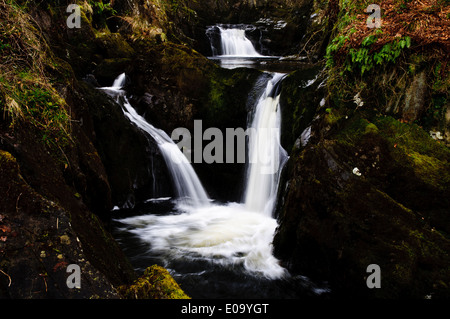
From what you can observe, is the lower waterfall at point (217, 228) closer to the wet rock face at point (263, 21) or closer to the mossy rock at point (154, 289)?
the mossy rock at point (154, 289)

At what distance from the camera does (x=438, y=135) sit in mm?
3932

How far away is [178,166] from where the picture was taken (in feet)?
26.6

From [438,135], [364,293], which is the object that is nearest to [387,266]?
[364,293]

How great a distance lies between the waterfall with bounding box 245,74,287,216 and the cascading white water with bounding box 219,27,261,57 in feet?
32.2

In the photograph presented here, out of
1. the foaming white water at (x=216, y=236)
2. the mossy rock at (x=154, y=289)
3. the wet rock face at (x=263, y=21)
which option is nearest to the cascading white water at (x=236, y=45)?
the wet rock face at (x=263, y=21)

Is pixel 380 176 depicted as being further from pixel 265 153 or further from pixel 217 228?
pixel 265 153

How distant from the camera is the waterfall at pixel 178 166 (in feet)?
26.0

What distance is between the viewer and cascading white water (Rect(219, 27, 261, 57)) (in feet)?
55.4

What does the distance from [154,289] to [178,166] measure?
611 centimetres

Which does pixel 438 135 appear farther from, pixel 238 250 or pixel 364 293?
pixel 238 250

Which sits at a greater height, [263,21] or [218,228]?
[263,21]

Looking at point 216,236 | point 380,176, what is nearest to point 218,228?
point 216,236

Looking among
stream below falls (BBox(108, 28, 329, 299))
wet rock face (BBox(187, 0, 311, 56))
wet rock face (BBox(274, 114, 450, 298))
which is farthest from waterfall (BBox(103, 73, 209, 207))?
wet rock face (BBox(187, 0, 311, 56))

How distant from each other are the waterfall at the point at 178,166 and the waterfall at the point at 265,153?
5.13 ft
